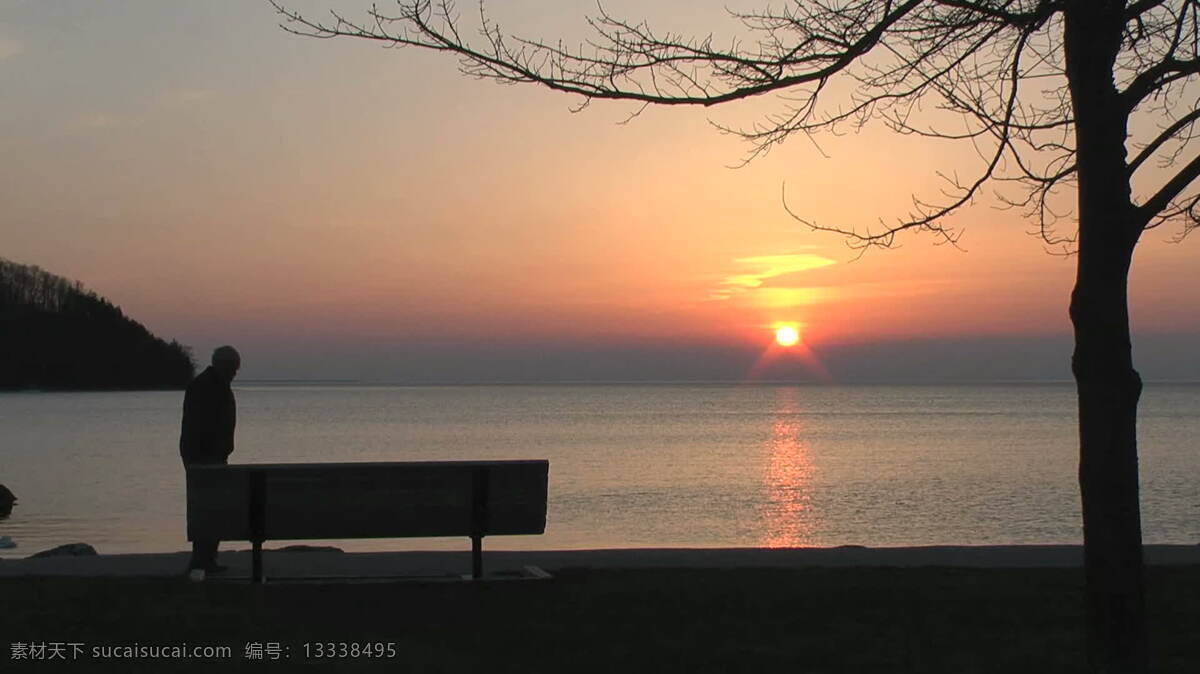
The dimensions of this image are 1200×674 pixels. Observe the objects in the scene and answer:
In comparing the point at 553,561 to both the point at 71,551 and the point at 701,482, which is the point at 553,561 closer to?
the point at 71,551

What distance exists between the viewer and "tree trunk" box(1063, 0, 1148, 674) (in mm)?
5570

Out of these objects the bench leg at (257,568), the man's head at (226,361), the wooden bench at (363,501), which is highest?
the man's head at (226,361)

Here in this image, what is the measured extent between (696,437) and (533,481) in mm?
60775

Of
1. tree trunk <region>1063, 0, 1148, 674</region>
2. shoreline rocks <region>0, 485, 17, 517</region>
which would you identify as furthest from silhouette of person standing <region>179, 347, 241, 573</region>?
shoreline rocks <region>0, 485, 17, 517</region>

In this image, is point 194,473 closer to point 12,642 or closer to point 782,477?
point 12,642

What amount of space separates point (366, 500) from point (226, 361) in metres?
2.08

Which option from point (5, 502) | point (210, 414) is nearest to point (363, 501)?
point (210, 414)

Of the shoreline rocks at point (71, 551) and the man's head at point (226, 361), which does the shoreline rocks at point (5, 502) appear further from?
the man's head at point (226, 361)

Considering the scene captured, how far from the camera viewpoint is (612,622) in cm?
759

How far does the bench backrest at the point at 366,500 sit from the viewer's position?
849 cm

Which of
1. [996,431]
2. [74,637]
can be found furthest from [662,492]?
[996,431]

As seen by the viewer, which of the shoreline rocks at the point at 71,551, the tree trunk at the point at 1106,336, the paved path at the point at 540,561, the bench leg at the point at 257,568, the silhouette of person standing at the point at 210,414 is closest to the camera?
the tree trunk at the point at 1106,336

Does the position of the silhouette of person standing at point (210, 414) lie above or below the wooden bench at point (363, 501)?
above

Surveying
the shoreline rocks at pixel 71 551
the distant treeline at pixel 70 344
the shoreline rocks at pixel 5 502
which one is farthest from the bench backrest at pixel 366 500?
the distant treeline at pixel 70 344
